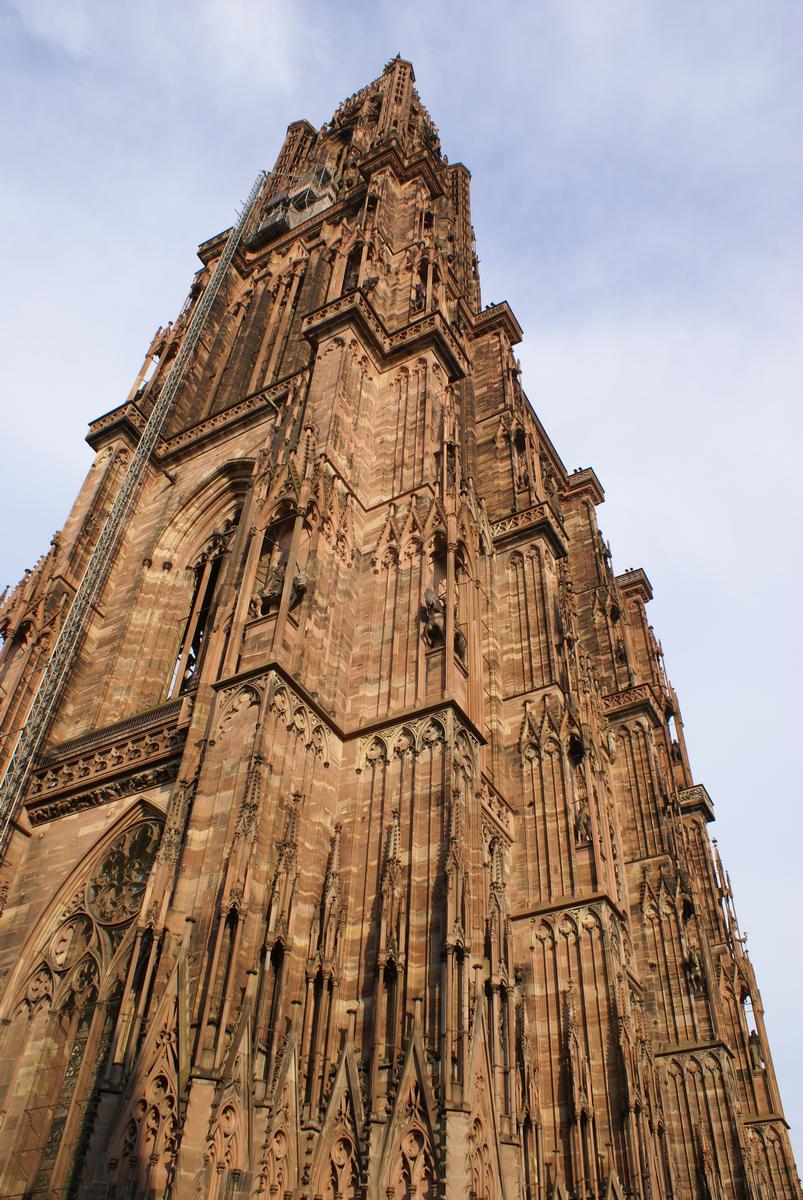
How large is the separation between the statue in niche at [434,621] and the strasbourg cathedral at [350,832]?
0.36 ft

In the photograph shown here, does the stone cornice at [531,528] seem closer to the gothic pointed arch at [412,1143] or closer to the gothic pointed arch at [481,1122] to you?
the gothic pointed arch at [481,1122]

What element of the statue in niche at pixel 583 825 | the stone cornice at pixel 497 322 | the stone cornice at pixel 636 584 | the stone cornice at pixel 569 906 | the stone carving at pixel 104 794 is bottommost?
the stone cornice at pixel 569 906

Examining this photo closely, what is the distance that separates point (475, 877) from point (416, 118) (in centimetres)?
3473

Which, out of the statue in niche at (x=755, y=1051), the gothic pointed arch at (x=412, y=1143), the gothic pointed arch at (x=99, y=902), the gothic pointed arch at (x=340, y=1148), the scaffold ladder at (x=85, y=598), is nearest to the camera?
the gothic pointed arch at (x=412, y=1143)

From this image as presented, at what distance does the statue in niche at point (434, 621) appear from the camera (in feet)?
52.5

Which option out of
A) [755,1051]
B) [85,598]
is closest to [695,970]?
[755,1051]

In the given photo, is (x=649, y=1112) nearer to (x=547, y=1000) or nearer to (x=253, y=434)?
(x=547, y=1000)

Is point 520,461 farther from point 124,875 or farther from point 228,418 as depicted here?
point 124,875

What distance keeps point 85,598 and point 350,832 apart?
10.1 m

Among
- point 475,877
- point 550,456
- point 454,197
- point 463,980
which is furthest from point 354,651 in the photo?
point 454,197

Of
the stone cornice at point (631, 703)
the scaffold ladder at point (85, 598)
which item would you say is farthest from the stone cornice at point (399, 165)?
the stone cornice at point (631, 703)

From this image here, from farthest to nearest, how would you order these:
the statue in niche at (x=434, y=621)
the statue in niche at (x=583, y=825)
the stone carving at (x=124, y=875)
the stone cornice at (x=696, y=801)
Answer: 1. the stone cornice at (x=696, y=801)
2. the statue in niche at (x=583, y=825)
3. the statue in niche at (x=434, y=621)
4. the stone carving at (x=124, y=875)

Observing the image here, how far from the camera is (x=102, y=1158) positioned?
10039 millimetres

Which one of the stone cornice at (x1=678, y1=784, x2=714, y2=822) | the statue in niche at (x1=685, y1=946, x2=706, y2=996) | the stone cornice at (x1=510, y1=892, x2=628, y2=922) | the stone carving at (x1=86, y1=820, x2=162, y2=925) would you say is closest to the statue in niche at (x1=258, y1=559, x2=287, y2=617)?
the stone carving at (x1=86, y1=820, x2=162, y2=925)
